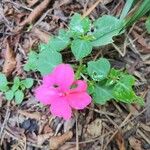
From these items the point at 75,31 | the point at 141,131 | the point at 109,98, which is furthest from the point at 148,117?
the point at 75,31

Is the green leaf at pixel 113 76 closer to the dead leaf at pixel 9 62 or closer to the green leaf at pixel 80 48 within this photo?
the green leaf at pixel 80 48

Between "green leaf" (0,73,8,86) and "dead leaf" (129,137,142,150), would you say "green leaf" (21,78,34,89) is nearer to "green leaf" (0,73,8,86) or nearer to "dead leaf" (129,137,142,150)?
"green leaf" (0,73,8,86)

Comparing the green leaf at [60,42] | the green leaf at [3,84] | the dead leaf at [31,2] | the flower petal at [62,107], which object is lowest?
the green leaf at [3,84]

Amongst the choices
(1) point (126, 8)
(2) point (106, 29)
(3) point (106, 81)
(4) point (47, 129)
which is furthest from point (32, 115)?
(1) point (126, 8)

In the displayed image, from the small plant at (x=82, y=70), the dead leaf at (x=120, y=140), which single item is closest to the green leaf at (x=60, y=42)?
the small plant at (x=82, y=70)

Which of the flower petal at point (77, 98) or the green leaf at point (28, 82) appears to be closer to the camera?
the flower petal at point (77, 98)

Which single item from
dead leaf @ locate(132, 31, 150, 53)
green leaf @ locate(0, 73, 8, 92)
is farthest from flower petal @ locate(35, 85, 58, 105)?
dead leaf @ locate(132, 31, 150, 53)

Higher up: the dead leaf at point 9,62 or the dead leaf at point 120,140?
the dead leaf at point 9,62
